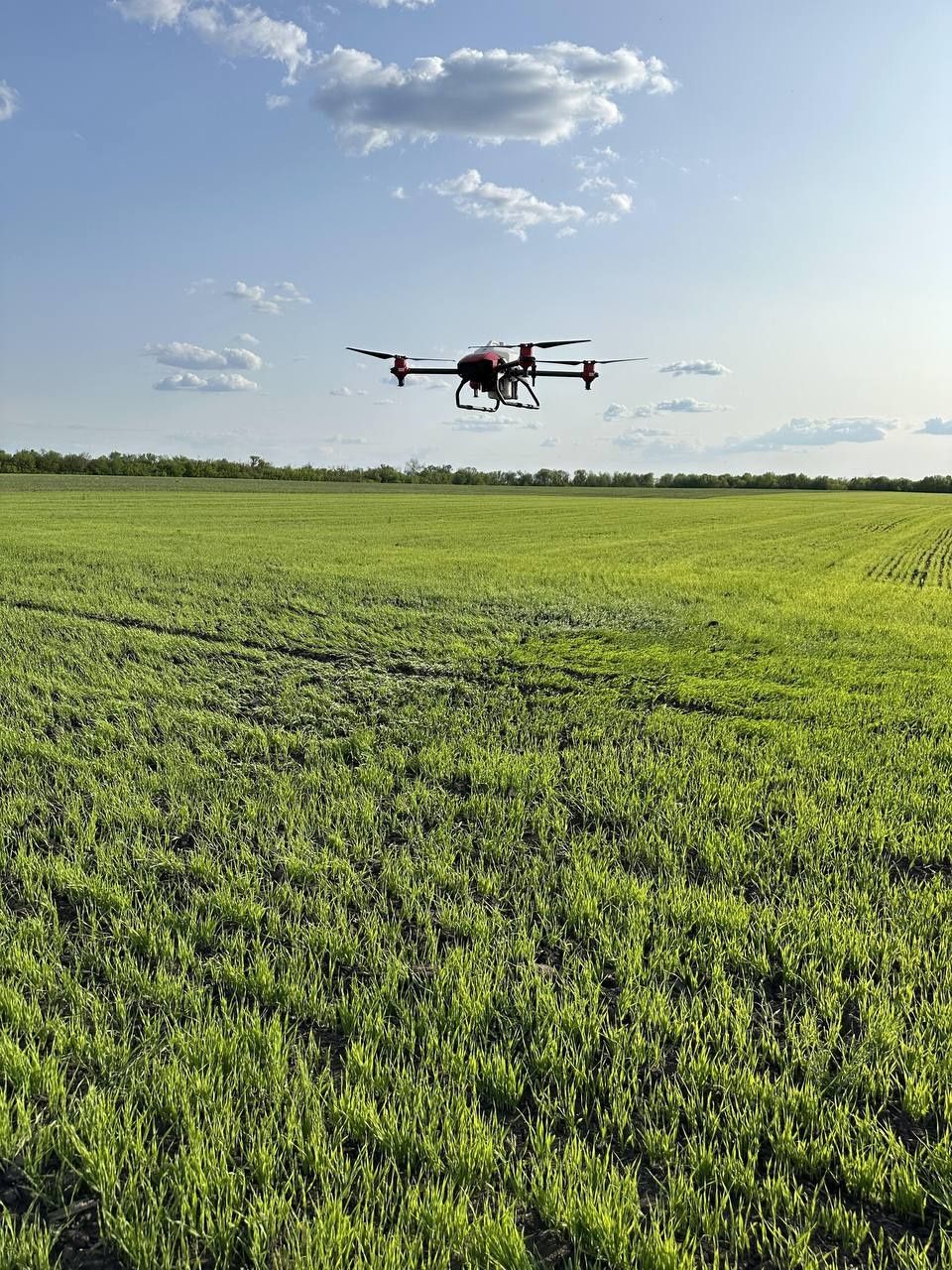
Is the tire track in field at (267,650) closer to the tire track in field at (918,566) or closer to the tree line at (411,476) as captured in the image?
the tire track in field at (918,566)

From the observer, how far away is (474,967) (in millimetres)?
4258

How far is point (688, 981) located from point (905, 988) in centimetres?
114

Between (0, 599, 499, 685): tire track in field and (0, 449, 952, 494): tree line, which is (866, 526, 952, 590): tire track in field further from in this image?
(0, 449, 952, 494): tree line

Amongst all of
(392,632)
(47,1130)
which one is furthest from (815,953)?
(392,632)

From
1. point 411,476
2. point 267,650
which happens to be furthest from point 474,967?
point 411,476

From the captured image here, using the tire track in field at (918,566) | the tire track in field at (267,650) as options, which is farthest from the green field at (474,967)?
the tire track in field at (918,566)

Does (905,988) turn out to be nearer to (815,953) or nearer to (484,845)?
(815,953)

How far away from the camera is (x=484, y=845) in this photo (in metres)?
5.84

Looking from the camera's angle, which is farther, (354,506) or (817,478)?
(817,478)

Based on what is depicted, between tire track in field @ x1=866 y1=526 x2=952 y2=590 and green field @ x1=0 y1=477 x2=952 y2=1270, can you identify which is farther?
tire track in field @ x1=866 y1=526 x2=952 y2=590

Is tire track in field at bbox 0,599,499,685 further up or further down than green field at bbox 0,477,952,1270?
further up

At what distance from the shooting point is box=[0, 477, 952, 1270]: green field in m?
2.82

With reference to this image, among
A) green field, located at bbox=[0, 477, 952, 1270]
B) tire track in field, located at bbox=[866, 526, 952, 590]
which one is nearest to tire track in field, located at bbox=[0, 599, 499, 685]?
green field, located at bbox=[0, 477, 952, 1270]

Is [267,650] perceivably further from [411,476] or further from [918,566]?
[411,476]
